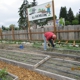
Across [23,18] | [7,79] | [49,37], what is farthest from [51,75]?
[23,18]

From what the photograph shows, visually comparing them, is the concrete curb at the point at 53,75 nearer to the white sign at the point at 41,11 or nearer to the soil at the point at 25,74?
the soil at the point at 25,74

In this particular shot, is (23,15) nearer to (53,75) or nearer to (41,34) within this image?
(41,34)

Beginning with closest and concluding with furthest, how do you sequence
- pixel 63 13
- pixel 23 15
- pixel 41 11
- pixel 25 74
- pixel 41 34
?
pixel 25 74 → pixel 41 11 → pixel 41 34 → pixel 23 15 → pixel 63 13

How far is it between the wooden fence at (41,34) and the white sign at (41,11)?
132 cm

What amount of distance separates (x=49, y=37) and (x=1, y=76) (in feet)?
13.4

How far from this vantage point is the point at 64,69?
4672 millimetres

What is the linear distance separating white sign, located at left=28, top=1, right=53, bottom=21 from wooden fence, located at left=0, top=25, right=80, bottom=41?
1319 millimetres

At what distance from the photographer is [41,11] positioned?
11.9m

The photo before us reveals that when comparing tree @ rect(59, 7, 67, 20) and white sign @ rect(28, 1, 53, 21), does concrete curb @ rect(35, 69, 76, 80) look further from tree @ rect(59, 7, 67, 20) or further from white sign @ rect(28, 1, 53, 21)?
tree @ rect(59, 7, 67, 20)

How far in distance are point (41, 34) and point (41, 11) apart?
2303 mm

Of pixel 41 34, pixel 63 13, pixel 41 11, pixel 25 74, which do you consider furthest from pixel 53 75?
pixel 63 13

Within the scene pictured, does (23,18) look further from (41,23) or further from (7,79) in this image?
(7,79)

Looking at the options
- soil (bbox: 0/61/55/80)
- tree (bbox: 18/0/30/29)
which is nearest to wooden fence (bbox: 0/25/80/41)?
soil (bbox: 0/61/55/80)

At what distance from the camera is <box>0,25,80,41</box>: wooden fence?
10492 millimetres
